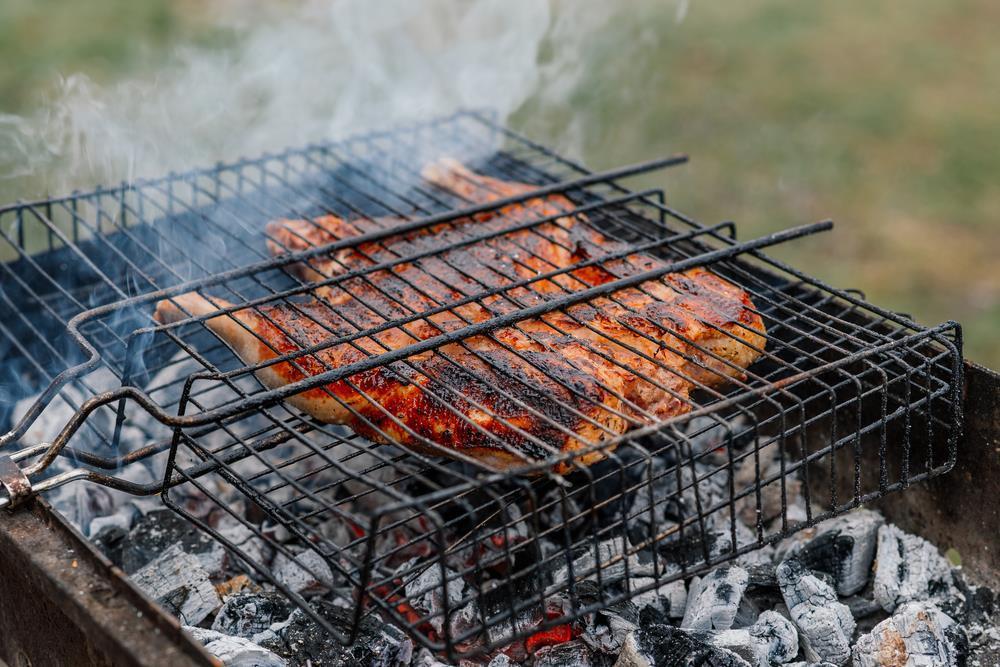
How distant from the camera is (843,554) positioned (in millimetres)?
3676

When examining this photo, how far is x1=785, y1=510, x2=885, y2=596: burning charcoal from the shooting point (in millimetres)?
3666

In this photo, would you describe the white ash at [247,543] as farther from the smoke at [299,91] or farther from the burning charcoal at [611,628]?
the smoke at [299,91]

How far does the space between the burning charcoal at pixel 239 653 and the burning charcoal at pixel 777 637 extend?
1.52 meters

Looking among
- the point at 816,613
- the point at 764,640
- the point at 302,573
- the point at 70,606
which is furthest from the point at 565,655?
the point at 70,606

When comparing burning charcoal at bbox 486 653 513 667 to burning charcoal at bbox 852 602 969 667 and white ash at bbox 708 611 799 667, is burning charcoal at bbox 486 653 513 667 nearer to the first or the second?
white ash at bbox 708 611 799 667

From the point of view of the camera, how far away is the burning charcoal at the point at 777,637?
3.28 m

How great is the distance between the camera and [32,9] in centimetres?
1135

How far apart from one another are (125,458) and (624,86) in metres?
7.48

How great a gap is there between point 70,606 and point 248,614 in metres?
0.92

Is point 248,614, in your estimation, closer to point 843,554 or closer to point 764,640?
point 764,640

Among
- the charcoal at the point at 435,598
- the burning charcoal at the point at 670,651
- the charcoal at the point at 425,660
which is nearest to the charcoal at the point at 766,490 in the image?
the burning charcoal at the point at 670,651

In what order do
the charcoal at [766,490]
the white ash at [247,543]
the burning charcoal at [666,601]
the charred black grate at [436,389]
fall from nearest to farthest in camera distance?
the charred black grate at [436,389] < the burning charcoal at [666,601] < the white ash at [247,543] < the charcoal at [766,490]

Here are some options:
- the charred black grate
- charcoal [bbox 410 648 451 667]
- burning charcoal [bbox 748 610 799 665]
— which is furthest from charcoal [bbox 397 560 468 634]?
burning charcoal [bbox 748 610 799 665]

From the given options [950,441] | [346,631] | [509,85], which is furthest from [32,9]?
[950,441]
